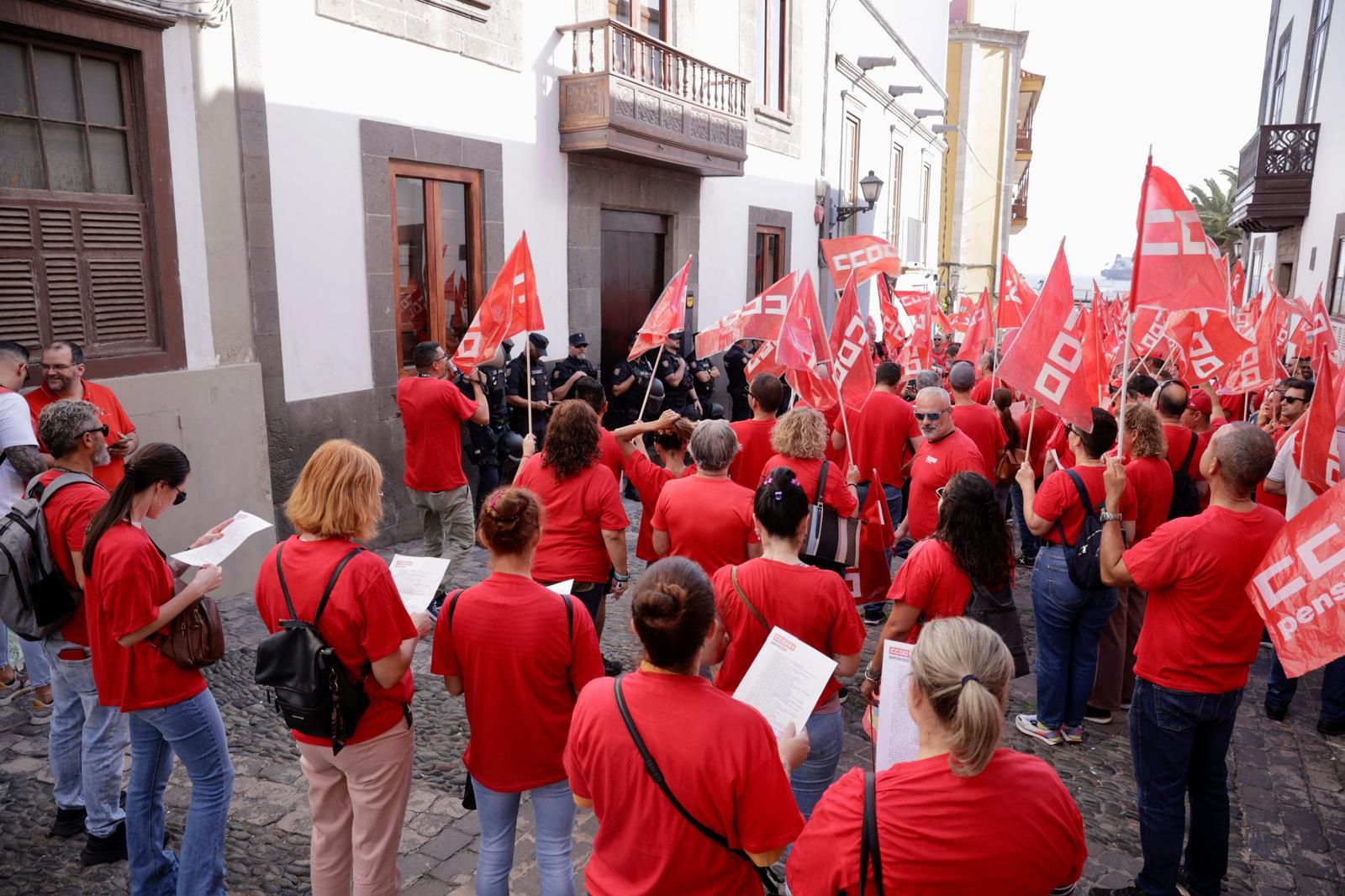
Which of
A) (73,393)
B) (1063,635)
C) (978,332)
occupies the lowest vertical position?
(1063,635)

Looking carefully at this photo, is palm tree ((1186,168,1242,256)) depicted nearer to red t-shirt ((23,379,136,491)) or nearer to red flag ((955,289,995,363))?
red flag ((955,289,995,363))

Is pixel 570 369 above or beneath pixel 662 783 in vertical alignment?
above

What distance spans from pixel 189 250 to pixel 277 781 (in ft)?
13.2

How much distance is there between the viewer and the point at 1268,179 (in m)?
16.5

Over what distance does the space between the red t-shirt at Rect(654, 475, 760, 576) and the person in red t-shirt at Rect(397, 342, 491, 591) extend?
304 centimetres

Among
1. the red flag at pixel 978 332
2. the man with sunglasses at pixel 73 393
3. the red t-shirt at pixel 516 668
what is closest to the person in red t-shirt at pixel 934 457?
the red t-shirt at pixel 516 668

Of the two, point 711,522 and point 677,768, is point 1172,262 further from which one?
point 677,768

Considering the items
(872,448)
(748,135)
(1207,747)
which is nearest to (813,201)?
(748,135)

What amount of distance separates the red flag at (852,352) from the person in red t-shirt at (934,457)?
0.86 metres

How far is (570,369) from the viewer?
9625 mm

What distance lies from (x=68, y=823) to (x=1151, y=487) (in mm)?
5305

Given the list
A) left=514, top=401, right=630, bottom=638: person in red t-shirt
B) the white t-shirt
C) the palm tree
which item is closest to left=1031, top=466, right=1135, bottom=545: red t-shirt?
left=514, top=401, right=630, bottom=638: person in red t-shirt

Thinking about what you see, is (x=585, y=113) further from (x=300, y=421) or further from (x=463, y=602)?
(x=463, y=602)

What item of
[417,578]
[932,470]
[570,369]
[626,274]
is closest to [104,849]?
[417,578]
